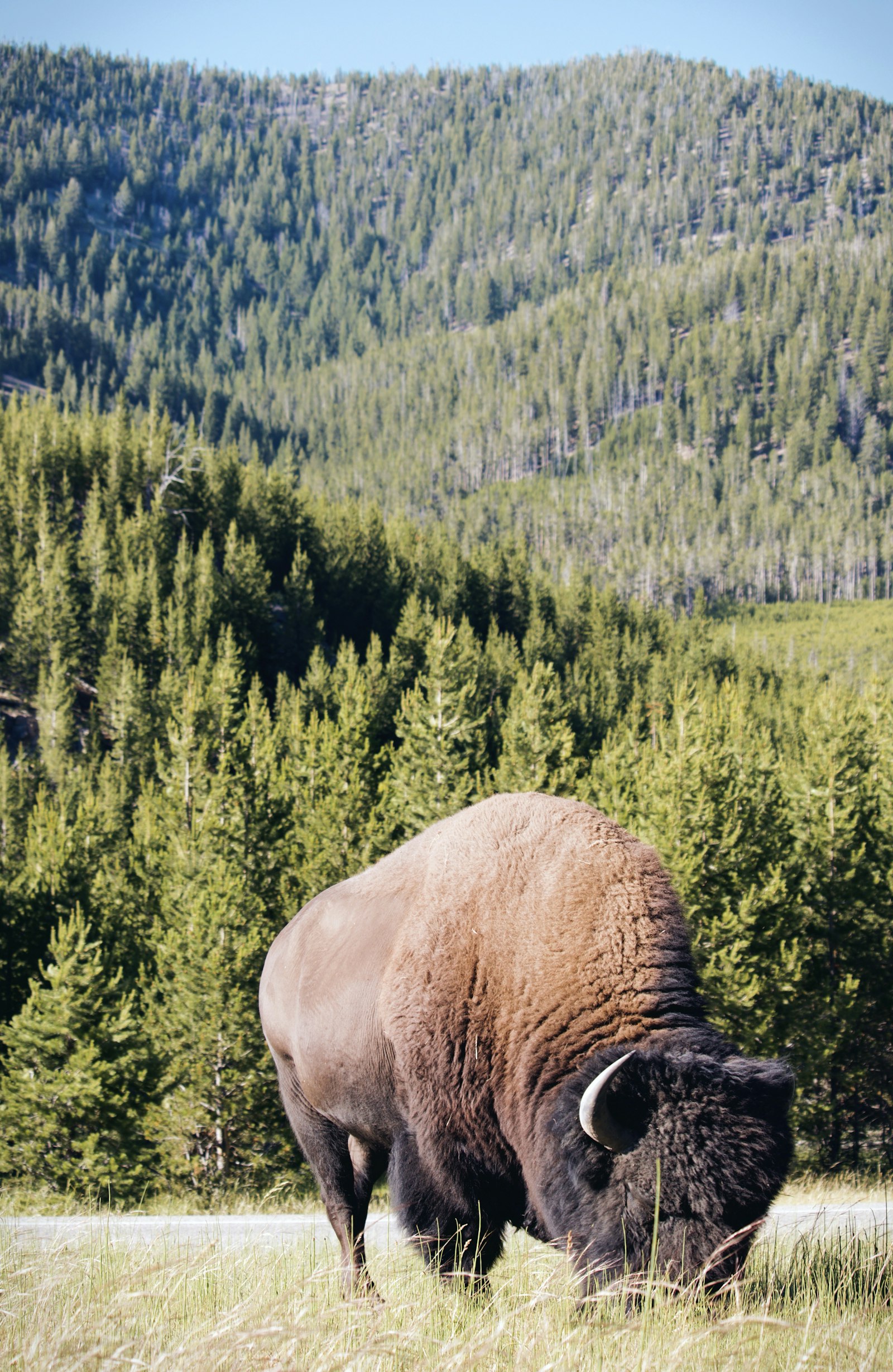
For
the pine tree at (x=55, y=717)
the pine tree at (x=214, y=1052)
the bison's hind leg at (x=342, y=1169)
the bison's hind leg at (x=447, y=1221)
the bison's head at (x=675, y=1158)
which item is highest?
the bison's head at (x=675, y=1158)

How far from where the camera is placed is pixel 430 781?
1318 inches

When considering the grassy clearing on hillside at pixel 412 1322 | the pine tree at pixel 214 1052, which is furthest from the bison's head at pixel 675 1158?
the pine tree at pixel 214 1052

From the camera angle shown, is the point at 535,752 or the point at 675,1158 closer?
the point at 675,1158

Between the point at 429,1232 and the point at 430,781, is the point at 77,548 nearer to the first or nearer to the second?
the point at 430,781

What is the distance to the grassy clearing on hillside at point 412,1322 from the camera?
9.96 ft

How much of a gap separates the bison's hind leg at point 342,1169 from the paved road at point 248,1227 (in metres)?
0.17

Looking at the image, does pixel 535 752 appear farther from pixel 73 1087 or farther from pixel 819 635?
pixel 819 635

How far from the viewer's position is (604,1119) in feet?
A: 12.3

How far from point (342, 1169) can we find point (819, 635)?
14438 cm

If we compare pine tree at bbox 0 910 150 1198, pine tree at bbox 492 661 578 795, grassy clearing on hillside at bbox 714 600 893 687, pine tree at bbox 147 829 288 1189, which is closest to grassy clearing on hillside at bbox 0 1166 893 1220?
pine tree at bbox 0 910 150 1198

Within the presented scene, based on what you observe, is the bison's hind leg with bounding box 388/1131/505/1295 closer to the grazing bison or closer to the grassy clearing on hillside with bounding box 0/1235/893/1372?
the grazing bison

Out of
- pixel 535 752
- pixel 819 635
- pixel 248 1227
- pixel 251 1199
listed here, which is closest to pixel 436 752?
pixel 535 752

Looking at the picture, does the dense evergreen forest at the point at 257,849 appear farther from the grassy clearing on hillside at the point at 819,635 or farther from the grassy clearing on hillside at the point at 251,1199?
the grassy clearing on hillside at the point at 819,635

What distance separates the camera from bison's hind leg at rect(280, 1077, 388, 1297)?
5.24 metres
